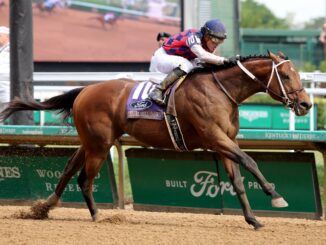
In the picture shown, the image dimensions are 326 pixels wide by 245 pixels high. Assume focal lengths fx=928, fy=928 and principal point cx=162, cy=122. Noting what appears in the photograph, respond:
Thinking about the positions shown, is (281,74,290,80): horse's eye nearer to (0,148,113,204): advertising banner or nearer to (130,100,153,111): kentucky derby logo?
(130,100,153,111): kentucky derby logo

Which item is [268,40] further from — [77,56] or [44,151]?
[44,151]

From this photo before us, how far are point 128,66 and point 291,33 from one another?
2034 cm

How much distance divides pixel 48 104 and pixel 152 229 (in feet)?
7.13

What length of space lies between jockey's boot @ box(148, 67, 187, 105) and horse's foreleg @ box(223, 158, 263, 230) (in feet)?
2.93

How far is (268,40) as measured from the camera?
41094 mm

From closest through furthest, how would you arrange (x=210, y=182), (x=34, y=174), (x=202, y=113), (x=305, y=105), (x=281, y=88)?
(x=305, y=105) < (x=281, y=88) < (x=202, y=113) < (x=210, y=182) < (x=34, y=174)

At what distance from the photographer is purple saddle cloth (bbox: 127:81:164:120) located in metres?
9.35

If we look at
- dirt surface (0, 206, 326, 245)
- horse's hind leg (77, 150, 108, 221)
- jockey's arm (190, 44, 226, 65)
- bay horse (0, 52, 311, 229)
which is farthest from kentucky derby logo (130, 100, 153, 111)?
dirt surface (0, 206, 326, 245)

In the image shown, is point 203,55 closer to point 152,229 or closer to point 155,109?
point 155,109

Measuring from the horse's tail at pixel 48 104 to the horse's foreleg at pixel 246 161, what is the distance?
1981 millimetres

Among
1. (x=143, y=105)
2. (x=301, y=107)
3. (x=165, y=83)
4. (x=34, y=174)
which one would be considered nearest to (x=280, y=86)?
(x=301, y=107)

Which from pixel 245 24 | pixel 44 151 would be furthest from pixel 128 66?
pixel 245 24

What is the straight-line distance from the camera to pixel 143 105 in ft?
30.8

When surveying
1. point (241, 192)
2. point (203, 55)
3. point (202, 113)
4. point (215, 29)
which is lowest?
point (241, 192)
